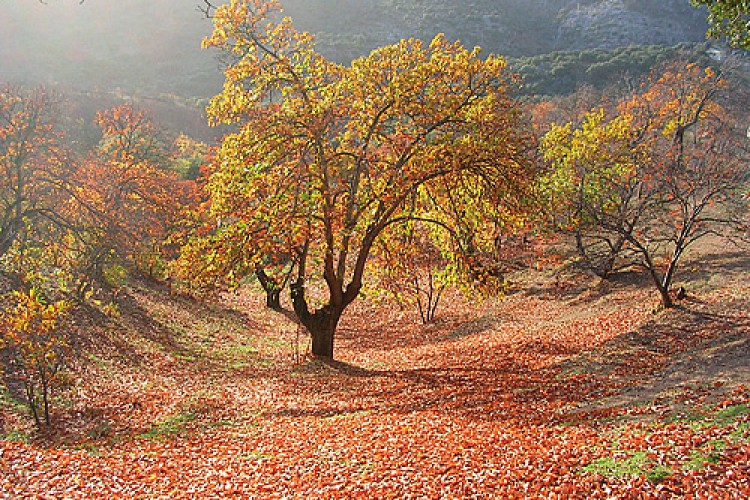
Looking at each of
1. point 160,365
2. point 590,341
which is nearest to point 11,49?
point 160,365

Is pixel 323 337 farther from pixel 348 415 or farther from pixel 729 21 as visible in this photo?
pixel 729 21

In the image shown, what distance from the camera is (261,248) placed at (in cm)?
1222

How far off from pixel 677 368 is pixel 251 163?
390 inches

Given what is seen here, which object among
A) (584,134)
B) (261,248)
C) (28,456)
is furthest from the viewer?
(584,134)

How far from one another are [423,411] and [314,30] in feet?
411

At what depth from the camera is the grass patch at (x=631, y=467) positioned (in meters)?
5.97

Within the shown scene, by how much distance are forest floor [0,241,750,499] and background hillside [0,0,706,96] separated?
100 metres

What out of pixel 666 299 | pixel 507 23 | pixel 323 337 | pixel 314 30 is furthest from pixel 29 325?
pixel 507 23

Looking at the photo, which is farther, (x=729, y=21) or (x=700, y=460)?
(x=729, y=21)

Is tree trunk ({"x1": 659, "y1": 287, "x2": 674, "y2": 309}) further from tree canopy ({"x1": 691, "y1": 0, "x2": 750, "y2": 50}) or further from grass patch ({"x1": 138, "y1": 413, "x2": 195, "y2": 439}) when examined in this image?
grass patch ({"x1": 138, "y1": 413, "x2": 195, "y2": 439})

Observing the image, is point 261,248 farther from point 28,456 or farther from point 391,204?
point 28,456

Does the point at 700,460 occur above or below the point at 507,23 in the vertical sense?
below

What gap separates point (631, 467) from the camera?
624 centimetres

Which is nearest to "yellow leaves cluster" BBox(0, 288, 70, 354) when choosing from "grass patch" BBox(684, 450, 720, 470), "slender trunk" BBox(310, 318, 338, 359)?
"slender trunk" BBox(310, 318, 338, 359)
